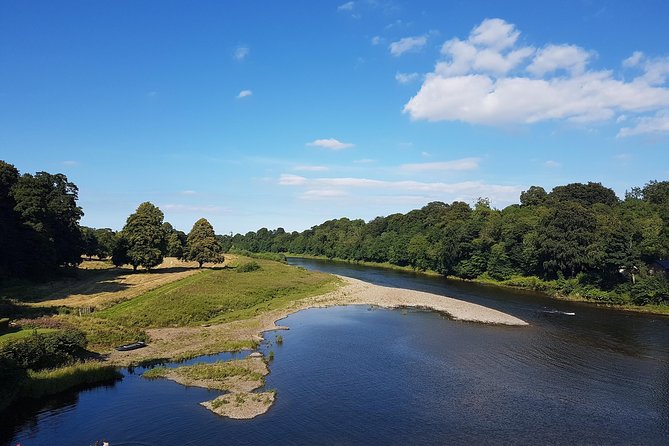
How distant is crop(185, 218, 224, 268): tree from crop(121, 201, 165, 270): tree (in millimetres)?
10587

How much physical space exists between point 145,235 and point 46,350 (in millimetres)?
58022

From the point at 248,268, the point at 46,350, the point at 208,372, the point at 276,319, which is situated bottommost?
the point at 208,372

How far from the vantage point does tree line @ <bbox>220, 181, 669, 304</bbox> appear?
7231cm

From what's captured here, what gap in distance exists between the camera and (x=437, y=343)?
48.0 metres

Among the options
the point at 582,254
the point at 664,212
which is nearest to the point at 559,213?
the point at 582,254

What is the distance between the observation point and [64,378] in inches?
1282

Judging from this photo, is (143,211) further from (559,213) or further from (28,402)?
(559,213)

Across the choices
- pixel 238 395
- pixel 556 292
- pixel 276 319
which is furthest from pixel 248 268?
pixel 238 395

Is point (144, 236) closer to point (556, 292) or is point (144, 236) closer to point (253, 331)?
point (253, 331)

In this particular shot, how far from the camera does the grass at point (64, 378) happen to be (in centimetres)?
3045

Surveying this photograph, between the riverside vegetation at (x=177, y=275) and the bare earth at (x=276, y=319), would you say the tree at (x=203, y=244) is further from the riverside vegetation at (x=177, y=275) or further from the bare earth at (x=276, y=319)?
the bare earth at (x=276, y=319)

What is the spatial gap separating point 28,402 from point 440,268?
107m

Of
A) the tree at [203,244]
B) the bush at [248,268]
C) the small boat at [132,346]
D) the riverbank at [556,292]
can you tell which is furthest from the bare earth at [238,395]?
the tree at [203,244]

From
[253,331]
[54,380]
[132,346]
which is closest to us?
[54,380]
